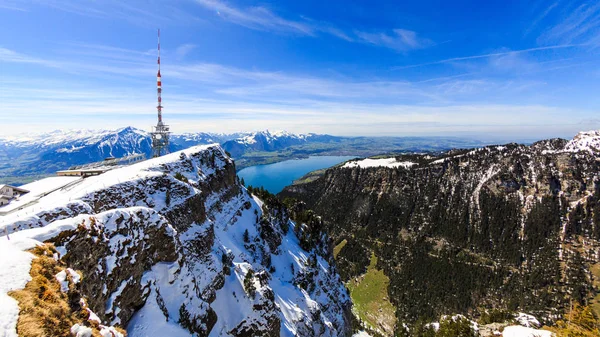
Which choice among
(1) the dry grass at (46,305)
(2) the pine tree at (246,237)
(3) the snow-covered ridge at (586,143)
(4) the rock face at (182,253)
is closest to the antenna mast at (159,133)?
(4) the rock face at (182,253)

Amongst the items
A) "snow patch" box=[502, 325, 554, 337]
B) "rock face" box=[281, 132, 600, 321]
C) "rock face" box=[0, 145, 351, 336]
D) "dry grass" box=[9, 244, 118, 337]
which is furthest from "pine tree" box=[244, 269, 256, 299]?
"rock face" box=[281, 132, 600, 321]

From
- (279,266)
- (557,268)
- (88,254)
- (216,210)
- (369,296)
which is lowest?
(369,296)

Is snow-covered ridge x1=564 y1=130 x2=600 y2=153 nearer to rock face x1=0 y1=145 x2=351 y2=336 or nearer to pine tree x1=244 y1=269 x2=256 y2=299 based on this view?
rock face x1=0 y1=145 x2=351 y2=336

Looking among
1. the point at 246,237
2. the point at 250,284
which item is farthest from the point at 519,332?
the point at 246,237

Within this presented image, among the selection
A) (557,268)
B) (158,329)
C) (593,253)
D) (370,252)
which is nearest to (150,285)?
(158,329)

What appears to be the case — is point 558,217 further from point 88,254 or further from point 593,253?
point 88,254
